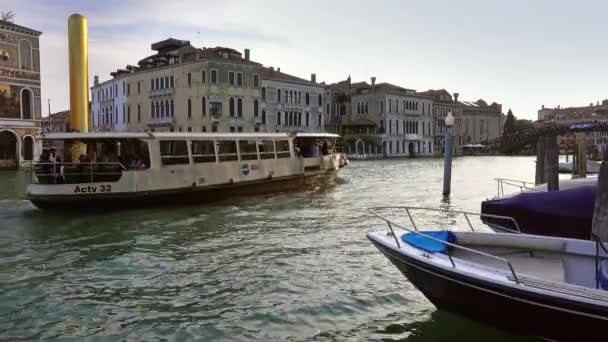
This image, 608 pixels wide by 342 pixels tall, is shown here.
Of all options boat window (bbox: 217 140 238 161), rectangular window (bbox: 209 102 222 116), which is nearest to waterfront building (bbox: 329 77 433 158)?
rectangular window (bbox: 209 102 222 116)

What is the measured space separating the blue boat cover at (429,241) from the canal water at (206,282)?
0.83m

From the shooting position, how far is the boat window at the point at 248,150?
58.9 feet

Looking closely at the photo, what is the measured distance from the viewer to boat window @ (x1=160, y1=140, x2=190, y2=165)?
15.4 meters

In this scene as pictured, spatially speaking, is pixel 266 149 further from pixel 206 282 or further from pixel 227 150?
pixel 206 282

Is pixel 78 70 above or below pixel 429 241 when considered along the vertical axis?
above

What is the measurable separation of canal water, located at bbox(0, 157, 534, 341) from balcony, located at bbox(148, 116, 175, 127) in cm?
3350

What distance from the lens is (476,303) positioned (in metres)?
5.42

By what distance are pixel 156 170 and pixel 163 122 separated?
33493 mm

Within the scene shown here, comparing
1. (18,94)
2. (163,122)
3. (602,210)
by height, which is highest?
(18,94)

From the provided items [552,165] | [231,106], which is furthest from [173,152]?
[231,106]

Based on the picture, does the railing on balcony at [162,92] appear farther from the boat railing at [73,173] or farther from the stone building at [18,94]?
the boat railing at [73,173]

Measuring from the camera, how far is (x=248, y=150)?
1822cm

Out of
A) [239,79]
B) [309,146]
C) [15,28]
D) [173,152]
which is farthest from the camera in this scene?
[239,79]

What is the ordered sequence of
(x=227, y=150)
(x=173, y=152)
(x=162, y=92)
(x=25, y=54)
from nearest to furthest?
(x=173, y=152)
(x=227, y=150)
(x=25, y=54)
(x=162, y=92)
